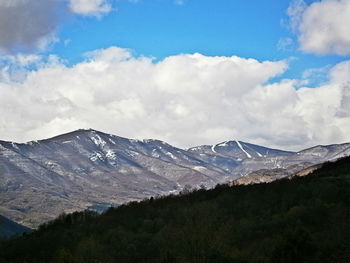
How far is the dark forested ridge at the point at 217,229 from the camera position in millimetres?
77438

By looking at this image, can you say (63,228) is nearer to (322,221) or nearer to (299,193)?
(299,193)

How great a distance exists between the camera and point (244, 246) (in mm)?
103562

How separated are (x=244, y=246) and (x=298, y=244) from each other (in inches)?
1421

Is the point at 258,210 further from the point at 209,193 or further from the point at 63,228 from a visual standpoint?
the point at 63,228

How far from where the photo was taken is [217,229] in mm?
123312

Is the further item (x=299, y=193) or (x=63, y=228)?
(x=63, y=228)

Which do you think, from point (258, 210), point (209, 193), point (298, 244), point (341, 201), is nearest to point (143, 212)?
point (209, 193)

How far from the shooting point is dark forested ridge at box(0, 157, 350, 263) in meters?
77.4

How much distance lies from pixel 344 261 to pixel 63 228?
125 metres

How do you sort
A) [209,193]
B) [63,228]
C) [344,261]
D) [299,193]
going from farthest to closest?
[209,193], [63,228], [299,193], [344,261]

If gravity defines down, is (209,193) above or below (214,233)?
above

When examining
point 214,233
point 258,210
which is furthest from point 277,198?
point 214,233

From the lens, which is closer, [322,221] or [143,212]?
[322,221]

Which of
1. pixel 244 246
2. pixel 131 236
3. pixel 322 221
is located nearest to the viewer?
pixel 322 221
